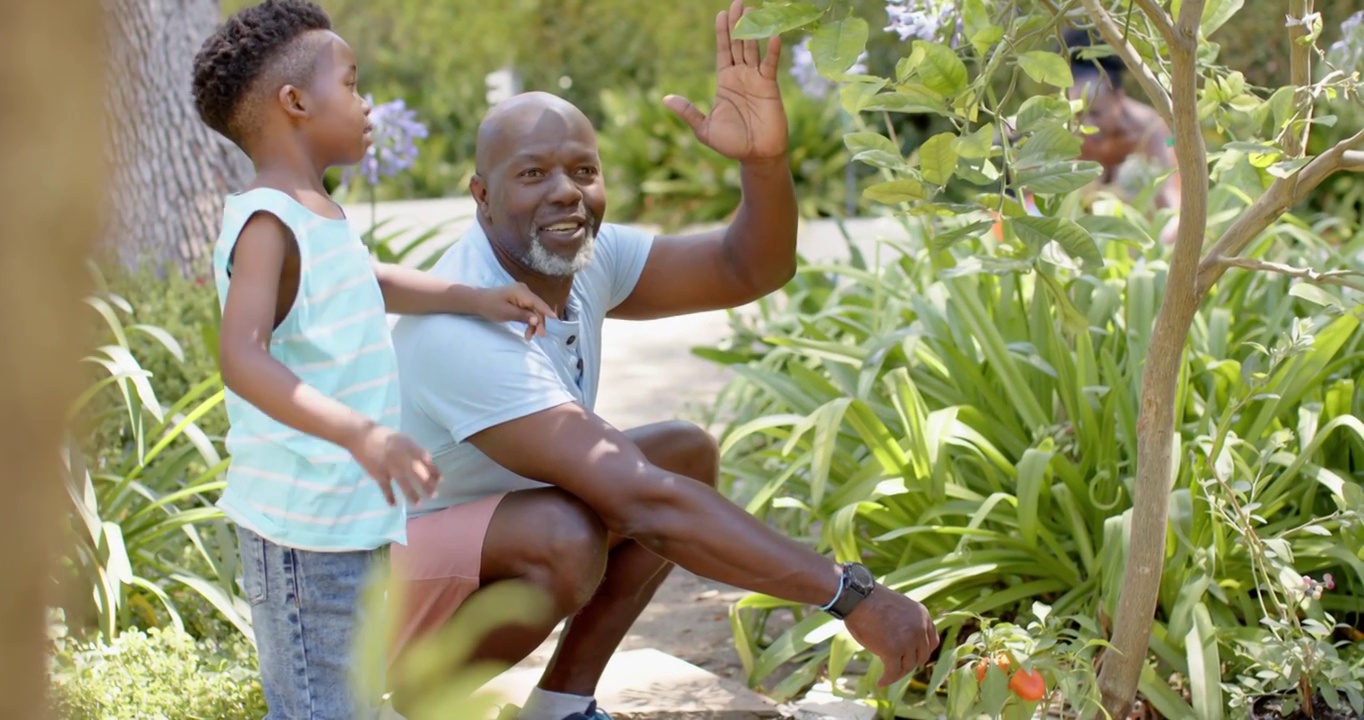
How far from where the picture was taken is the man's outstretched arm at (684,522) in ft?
7.56

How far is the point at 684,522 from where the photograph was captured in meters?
2.37

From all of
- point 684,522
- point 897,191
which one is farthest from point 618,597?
point 897,191

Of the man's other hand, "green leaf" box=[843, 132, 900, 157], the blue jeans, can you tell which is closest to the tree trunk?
the blue jeans

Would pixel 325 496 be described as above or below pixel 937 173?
below

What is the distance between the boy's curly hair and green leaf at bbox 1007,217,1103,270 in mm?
1104

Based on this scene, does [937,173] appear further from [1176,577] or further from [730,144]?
[1176,577]

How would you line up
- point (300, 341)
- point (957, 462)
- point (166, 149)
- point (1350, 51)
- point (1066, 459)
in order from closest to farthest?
1. point (300, 341)
2. point (1350, 51)
3. point (1066, 459)
4. point (957, 462)
5. point (166, 149)

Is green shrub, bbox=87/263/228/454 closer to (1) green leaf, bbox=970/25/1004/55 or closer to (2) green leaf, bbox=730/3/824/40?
(2) green leaf, bbox=730/3/824/40

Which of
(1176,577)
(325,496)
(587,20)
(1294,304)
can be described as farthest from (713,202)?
(325,496)

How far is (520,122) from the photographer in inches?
104

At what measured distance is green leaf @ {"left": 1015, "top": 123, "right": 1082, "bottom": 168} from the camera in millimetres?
2180

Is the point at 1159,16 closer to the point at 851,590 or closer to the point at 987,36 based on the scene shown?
the point at 987,36

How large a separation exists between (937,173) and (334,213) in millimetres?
909

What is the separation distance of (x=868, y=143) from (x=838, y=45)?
0.87 ft
